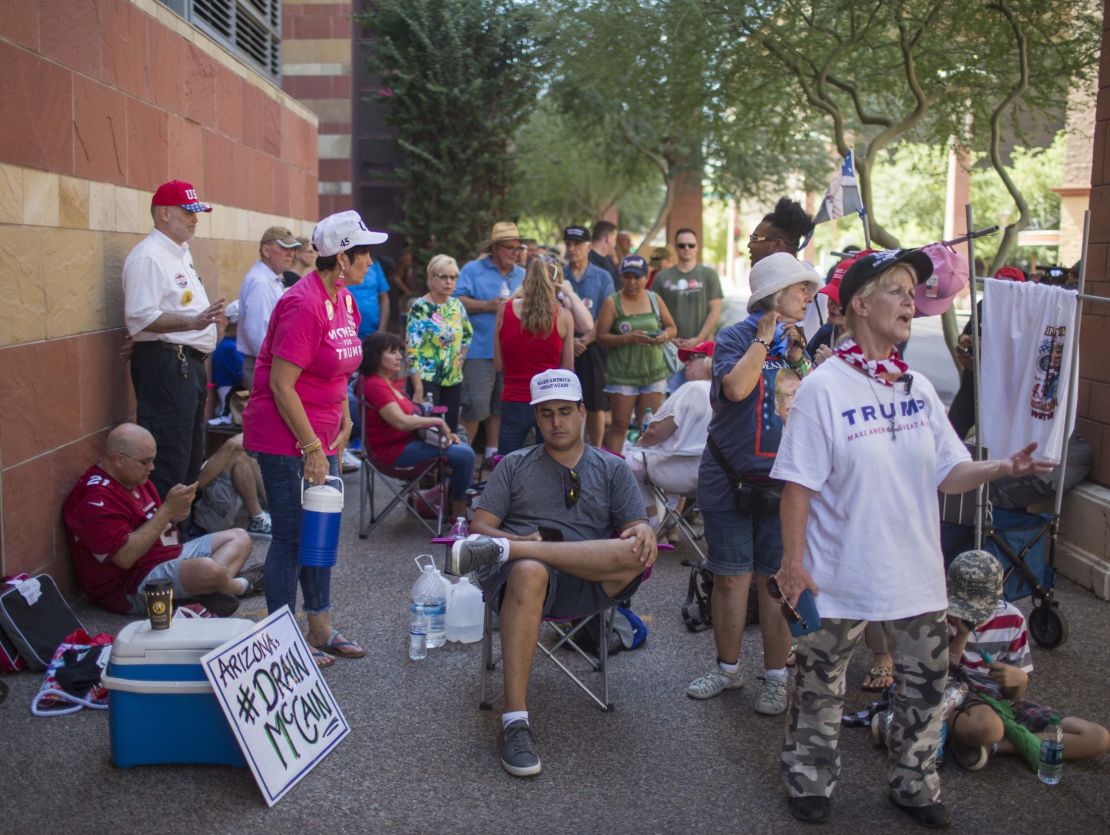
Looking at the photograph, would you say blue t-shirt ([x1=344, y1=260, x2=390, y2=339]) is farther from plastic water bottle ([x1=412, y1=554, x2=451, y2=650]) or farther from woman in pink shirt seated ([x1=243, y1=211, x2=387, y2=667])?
woman in pink shirt seated ([x1=243, y1=211, x2=387, y2=667])

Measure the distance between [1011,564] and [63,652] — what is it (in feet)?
14.5

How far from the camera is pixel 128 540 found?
18.6 ft

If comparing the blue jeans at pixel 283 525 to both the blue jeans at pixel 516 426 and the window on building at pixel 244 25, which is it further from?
the window on building at pixel 244 25

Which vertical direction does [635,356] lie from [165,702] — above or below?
above

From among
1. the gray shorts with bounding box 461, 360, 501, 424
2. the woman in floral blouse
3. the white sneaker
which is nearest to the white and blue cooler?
the white sneaker

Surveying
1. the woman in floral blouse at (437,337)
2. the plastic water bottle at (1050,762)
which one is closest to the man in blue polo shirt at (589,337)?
the woman in floral blouse at (437,337)

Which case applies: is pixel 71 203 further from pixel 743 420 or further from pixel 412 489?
pixel 743 420

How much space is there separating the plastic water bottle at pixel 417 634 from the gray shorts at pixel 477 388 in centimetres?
399

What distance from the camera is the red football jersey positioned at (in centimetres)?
573

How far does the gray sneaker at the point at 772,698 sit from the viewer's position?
4777 mm

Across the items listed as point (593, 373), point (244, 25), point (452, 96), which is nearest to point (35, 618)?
point (593, 373)

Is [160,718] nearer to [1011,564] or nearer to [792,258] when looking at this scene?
[792,258]

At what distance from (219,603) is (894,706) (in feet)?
11.7

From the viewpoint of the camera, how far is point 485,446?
1013cm
